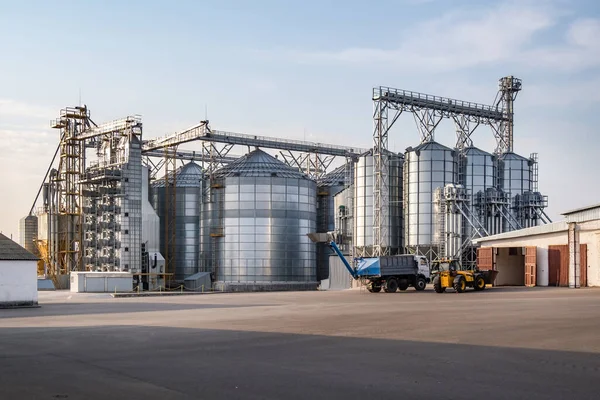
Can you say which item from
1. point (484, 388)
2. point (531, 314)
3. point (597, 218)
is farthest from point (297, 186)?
point (484, 388)

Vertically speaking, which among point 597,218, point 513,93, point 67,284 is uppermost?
point 513,93

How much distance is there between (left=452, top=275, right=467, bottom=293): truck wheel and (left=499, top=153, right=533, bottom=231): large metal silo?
25.4 m

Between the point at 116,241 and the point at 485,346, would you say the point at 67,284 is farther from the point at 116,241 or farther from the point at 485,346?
the point at 485,346

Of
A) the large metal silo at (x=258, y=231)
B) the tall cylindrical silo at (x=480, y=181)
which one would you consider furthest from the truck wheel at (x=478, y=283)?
the large metal silo at (x=258, y=231)

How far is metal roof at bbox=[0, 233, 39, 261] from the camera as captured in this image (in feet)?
132

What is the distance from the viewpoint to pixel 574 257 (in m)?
51.4

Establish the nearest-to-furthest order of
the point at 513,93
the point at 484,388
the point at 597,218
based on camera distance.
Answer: the point at 484,388
the point at 597,218
the point at 513,93

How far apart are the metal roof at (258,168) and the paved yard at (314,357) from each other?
5765 centimetres

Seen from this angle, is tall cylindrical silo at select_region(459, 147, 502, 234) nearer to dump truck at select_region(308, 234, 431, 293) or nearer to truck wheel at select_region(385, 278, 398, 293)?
dump truck at select_region(308, 234, 431, 293)

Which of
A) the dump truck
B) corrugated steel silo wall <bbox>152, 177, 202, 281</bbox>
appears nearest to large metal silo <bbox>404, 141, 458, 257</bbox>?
the dump truck

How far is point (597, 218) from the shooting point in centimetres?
4947

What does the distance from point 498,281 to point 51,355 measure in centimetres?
4874

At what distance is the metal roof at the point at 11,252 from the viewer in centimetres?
4025

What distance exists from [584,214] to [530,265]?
23.1 feet
